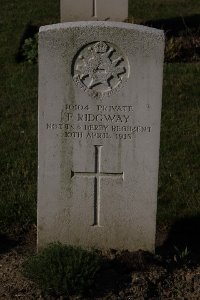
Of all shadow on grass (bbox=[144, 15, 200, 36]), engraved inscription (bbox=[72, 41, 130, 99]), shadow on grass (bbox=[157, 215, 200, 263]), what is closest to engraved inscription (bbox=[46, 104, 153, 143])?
engraved inscription (bbox=[72, 41, 130, 99])

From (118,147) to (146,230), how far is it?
2.09 feet

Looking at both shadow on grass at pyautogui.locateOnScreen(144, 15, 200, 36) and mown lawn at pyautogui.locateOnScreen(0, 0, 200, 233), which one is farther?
shadow on grass at pyautogui.locateOnScreen(144, 15, 200, 36)

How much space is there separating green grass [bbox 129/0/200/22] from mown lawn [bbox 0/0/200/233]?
2358 mm

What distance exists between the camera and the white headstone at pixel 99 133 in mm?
4910

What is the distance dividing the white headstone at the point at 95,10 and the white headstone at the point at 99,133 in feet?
22.2

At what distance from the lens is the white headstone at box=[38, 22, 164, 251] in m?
4.91

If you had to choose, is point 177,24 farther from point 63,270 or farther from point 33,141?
point 63,270

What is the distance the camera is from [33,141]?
24.9 ft

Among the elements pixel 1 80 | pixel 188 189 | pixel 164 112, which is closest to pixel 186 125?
pixel 164 112

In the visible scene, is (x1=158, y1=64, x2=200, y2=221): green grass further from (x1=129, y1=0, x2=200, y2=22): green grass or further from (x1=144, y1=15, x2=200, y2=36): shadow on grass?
(x1=129, y1=0, x2=200, y2=22): green grass

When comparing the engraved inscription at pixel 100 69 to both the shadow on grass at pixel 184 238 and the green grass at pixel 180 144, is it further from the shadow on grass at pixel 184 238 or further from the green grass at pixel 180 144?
the green grass at pixel 180 144

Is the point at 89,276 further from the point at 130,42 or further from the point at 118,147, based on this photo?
the point at 130,42

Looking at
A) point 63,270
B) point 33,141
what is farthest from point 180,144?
point 63,270

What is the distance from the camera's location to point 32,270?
4801mm
